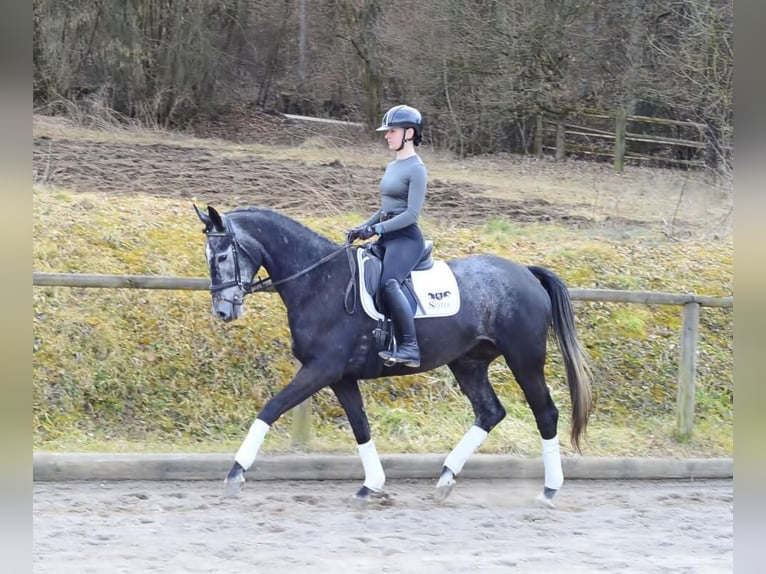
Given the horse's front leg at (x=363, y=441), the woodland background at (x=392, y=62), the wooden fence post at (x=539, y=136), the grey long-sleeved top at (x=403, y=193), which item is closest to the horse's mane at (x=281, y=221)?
the grey long-sleeved top at (x=403, y=193)

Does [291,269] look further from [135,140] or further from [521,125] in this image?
[521,125]

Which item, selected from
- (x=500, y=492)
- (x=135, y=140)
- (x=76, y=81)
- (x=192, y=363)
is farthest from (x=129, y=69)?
(x=500, y=492)

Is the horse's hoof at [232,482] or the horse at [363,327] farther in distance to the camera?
the horse at [363,327]

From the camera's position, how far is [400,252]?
20.0ft

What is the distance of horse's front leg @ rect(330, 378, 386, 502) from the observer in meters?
6.13

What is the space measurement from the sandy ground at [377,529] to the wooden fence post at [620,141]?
31.9 ft

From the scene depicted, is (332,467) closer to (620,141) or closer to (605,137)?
(620,141)

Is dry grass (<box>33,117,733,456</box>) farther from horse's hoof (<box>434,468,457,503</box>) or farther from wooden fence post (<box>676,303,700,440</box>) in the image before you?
horse's hoof (<box>434,468,457,503</box>)

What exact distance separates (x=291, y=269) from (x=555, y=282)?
194cm

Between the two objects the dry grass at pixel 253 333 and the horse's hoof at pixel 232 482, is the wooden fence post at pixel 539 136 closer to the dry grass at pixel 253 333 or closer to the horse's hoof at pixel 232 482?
the dry grass at pixel 253 333

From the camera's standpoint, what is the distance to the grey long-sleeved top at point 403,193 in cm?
598

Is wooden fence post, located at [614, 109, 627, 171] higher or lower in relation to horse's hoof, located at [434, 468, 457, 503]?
higher

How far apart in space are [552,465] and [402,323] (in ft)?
5.02

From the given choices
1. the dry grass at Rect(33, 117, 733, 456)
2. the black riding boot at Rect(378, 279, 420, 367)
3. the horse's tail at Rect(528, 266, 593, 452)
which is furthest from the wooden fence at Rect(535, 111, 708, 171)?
the black riding boot at Rect(378, 279, 420, 367)
